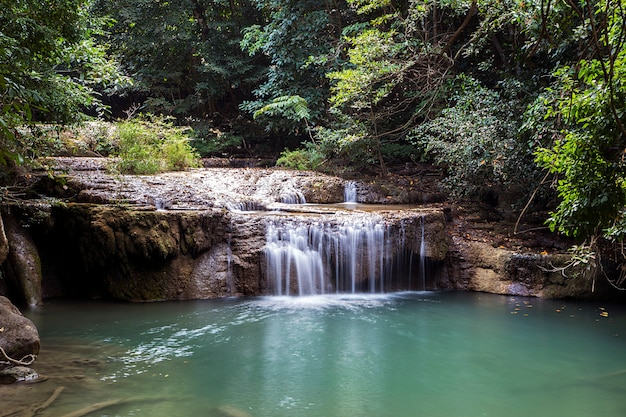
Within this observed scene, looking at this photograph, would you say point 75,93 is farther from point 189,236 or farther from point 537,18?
point 537,18

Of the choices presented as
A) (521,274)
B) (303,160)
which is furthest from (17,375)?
(303,160)

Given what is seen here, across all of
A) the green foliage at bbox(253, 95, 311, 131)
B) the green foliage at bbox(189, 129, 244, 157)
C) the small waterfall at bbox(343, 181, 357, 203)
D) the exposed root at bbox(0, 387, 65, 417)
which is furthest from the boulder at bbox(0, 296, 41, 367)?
the green foliage at bbox(189, 129, 244, 157)

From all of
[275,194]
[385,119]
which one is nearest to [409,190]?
[385,119]

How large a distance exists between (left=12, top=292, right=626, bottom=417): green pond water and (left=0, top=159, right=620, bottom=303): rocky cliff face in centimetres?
49

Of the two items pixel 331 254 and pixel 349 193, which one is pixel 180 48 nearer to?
pixel 349 193

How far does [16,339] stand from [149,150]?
7.75 m

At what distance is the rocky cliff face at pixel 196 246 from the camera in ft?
29.1

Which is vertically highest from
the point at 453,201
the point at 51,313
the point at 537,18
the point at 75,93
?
the point at 537,18

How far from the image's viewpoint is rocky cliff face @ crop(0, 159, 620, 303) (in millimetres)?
8867

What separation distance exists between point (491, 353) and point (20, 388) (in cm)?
583

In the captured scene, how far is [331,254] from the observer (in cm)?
992

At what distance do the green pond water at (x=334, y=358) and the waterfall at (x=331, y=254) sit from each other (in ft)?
1.56

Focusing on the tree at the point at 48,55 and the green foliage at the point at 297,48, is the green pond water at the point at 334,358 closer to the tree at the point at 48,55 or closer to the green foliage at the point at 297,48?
the tree at the point at 48,55

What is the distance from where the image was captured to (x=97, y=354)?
638 centimetres
